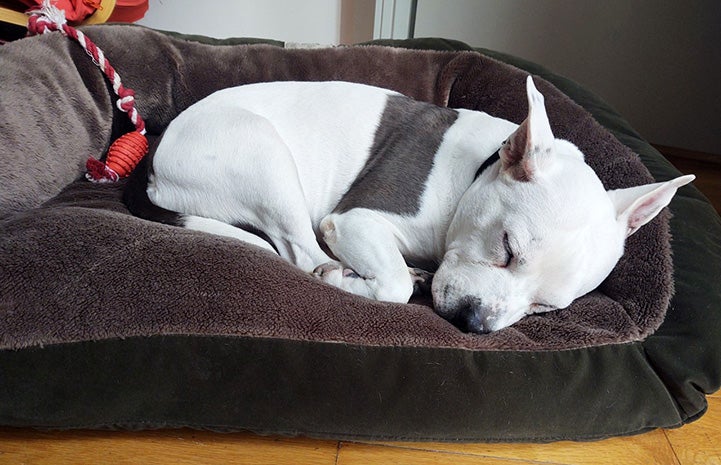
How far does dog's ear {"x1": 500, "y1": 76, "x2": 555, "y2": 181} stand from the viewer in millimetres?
1461

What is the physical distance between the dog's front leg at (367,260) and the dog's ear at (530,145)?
40 cm

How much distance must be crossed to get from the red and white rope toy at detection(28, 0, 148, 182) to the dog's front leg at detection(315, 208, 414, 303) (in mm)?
944

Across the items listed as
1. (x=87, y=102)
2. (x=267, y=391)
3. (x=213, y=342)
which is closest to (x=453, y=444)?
(x=267, y=391)

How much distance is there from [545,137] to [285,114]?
881mm

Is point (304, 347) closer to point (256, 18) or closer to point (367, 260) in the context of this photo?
point (367, 260)

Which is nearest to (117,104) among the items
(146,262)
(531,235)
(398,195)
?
(146,262)

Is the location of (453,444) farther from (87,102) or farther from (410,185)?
(87,102)

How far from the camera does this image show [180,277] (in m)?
Result: 1.42

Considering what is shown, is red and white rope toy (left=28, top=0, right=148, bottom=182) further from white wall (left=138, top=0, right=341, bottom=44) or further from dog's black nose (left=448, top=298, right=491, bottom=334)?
white wall (left=138, top=0, right=341, bottom=44)

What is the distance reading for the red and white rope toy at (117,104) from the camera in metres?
2.18

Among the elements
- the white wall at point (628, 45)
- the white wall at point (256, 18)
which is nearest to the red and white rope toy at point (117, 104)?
the white wall at point (256, 18)

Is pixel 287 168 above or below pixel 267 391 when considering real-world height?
above

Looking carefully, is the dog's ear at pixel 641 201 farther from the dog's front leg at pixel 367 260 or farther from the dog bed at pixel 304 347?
the dog's front leg at pixel 367 260

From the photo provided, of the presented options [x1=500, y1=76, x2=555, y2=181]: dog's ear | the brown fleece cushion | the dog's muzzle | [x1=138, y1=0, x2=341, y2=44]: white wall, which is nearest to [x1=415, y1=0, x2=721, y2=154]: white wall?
[x1=138, y1=0, x2=341, y2=44]: white wall
